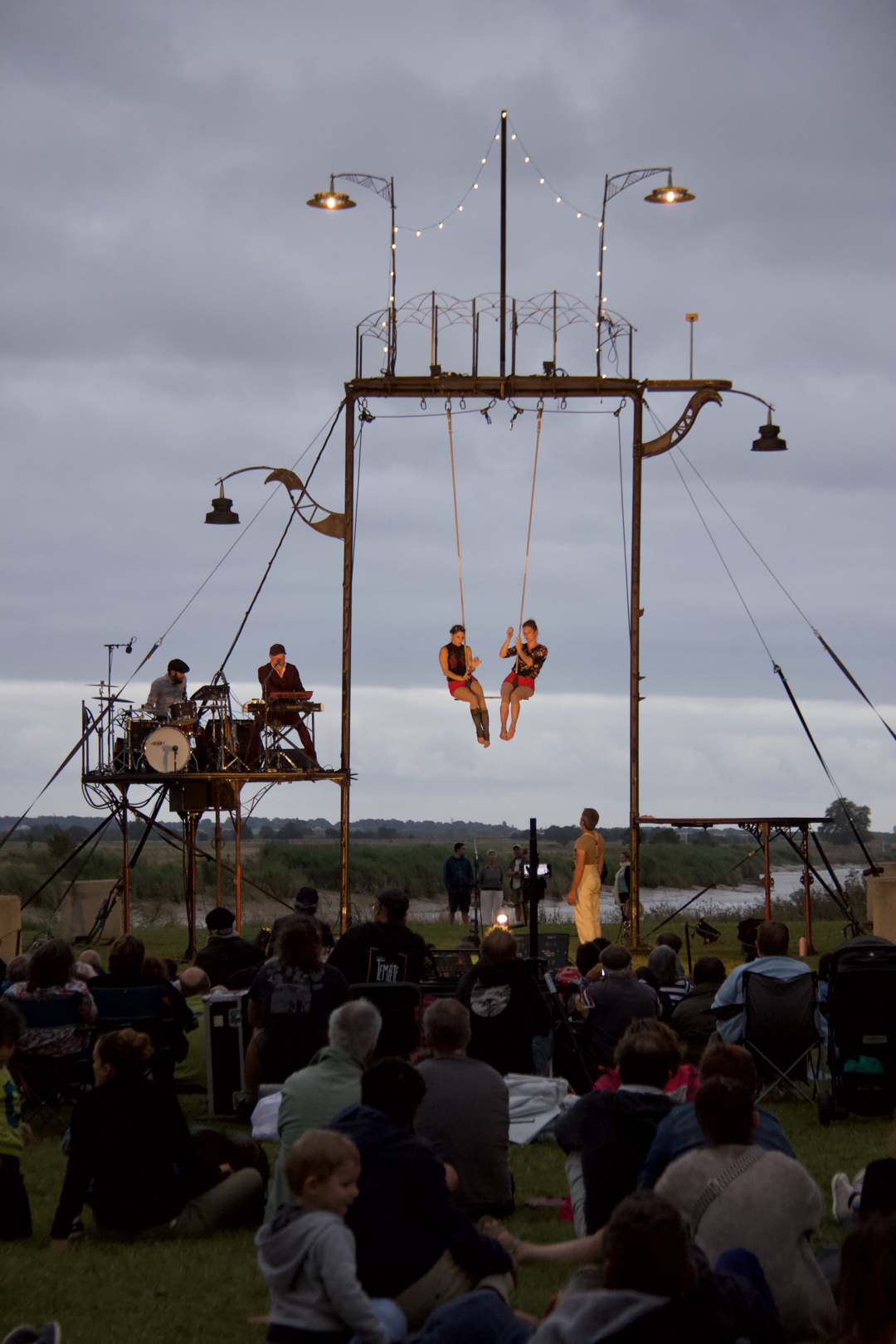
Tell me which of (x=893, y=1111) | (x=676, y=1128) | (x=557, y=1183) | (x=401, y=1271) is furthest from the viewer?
(x=893, y=1111)

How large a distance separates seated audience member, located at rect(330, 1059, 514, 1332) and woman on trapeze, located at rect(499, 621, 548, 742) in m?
13.5

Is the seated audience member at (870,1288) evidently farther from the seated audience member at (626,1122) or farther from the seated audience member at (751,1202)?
the seated audience member at (626,1122)

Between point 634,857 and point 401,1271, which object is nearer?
point 401,1271

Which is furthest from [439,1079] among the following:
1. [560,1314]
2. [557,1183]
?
[560,1314]

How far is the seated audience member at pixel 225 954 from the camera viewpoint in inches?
415

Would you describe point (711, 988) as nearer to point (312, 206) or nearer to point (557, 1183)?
point (557, 1183)

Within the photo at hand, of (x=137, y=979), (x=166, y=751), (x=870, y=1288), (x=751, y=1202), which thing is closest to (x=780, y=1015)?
(x=137, y=979)

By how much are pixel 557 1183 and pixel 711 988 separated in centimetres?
289

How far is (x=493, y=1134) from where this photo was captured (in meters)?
5.95

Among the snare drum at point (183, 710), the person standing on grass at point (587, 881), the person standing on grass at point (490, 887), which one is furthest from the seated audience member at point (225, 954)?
the person standing on grass at point (490, 887)

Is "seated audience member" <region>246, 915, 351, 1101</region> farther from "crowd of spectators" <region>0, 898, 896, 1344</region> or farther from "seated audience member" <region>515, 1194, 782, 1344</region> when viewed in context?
"seated audience member" <region>515, 1194, 782, 1344</region>

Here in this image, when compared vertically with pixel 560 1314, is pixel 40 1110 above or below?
below

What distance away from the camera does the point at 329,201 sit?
17.0 metres

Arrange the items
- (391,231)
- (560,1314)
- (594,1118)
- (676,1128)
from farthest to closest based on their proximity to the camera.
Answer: (391,231), (594,1118), (676,1128), (560,1314)
